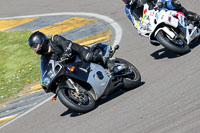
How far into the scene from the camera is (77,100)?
7.16 meters

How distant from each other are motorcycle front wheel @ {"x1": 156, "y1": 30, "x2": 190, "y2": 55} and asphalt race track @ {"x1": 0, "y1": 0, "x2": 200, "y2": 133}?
0.16 meters

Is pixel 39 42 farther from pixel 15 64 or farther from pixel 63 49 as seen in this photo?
pixel 15 64

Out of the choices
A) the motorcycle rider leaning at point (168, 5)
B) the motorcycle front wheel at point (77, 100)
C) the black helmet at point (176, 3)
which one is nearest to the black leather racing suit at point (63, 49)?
the motorcycle front wheel at point (77, 100)

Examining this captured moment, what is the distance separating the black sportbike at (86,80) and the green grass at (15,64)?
9.60 feet

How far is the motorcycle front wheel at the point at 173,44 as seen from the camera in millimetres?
8454

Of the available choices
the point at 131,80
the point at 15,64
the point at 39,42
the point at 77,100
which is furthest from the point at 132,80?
the point at 15,64

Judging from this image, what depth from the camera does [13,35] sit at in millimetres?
14086

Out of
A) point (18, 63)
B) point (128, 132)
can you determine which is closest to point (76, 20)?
point (18, 63)

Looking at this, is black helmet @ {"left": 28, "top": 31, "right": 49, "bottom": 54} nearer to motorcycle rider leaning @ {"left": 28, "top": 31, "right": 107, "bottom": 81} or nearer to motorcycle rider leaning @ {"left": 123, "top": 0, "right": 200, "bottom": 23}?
motorcycle rider leaning @ {"left": 28, "top": 31, "right": 107, "bottom": 81}

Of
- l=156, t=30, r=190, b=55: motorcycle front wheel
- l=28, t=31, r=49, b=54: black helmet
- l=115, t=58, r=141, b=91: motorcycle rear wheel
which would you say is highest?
l=28, t=31, r=49, b=54: black helmet

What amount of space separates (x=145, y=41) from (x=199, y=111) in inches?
208

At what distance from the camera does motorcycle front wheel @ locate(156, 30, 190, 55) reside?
8.45 m

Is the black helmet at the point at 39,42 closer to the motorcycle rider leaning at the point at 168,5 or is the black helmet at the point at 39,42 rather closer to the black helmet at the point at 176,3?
the motorcycle rider leaning at the point at 168,5

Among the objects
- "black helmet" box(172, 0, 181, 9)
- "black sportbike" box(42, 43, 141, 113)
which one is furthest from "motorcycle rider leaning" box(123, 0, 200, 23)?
"black sportbike" box(42, 43, 141, 113)
